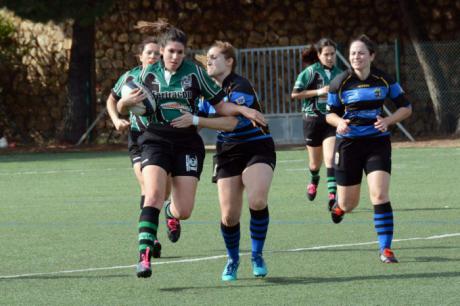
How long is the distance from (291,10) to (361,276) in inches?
952

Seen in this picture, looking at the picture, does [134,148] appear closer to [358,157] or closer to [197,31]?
[358,157]

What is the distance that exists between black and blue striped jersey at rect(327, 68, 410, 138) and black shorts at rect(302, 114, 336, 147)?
4792mm

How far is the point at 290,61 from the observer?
102 feet

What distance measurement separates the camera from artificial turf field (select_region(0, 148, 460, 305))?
867 centimetres

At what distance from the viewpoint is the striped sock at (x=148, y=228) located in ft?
30.0

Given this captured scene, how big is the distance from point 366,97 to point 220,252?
1879 millimetres

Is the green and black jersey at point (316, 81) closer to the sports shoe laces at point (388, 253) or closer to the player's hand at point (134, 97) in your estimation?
the sports shoe laces at point (388, 253)

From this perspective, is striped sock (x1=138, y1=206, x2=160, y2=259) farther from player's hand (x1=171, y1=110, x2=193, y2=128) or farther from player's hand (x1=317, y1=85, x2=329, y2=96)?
player's hand (x1=317, y1=85, x2=329, y2=96)

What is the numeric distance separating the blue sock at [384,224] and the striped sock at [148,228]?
202 cm

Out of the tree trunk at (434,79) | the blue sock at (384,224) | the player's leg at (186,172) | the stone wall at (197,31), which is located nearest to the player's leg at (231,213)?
the player's leg at (186,172)

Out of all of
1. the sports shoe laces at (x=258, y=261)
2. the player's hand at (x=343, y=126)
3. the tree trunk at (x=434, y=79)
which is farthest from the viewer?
the tree trunk at (x=434, y=79)

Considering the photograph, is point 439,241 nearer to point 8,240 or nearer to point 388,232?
point 388,232

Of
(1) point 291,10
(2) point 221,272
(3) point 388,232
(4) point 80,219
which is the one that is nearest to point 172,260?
(2) point 221,272

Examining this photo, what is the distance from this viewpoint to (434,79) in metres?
30.1
